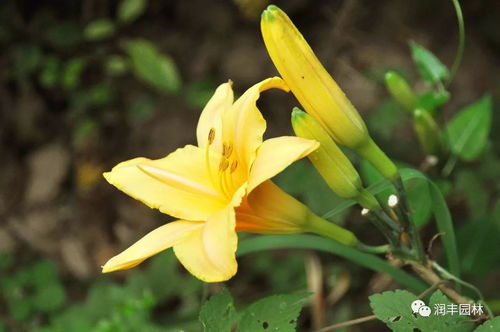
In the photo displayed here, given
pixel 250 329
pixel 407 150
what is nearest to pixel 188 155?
pixel 250 329

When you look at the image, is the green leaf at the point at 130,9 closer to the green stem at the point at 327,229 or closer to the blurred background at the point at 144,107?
the blurred background at the point at 144,107

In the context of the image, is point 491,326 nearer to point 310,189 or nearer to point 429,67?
point 429,67

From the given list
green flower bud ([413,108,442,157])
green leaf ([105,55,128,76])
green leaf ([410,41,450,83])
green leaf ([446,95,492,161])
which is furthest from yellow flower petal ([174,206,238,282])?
green leaf ([105,55,128,76])

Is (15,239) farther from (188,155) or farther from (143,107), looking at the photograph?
(188,155)

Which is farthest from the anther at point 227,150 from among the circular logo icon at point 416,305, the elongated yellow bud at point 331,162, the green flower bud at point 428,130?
the green flower bud at point 428,130

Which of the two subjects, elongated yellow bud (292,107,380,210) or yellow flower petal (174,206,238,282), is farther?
elongated yellow bud (292,107,380,210)

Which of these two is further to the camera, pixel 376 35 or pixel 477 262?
pixel 376 35

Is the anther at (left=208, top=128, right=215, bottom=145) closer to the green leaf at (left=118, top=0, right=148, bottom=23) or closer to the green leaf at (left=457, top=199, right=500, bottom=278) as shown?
the green leaf at (left=457, top=199, right=500, bottom=278)
